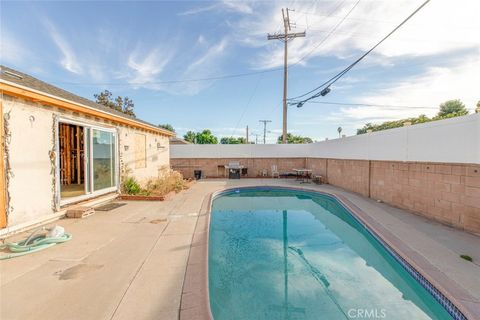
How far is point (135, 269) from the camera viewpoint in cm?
298

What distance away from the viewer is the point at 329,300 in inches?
121

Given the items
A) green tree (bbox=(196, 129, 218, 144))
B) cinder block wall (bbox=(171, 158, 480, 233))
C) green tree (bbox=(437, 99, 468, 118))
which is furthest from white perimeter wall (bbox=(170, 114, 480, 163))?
green tree (bbox=(196, 129, 218, 144))

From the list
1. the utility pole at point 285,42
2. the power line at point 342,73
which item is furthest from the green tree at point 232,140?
the power line at point 342,73

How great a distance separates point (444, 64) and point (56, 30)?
1557cm

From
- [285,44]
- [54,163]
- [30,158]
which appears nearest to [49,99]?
[30,158]

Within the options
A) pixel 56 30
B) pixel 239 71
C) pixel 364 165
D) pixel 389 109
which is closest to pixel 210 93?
pixel 239 71

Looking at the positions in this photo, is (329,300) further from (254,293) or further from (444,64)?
(444,64)

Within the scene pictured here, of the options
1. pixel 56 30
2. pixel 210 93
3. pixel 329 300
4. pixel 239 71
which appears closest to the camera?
pixel 329 300

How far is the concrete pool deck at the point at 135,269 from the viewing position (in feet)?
7.25

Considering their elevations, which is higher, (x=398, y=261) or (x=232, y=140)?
(x=232, y=140)

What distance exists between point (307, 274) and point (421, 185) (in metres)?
4.67

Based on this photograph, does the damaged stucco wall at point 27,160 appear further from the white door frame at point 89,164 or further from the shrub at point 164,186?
the shrub at point 164,186

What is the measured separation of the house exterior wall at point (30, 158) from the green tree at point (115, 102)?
25.2 meters

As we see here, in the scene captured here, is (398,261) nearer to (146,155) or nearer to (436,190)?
(436,190)
